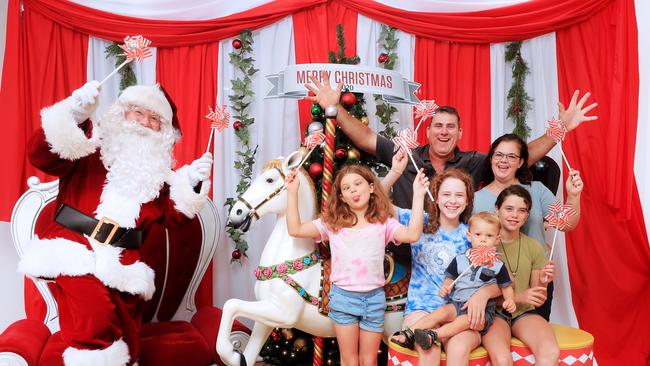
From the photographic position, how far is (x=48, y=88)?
15.3 feet

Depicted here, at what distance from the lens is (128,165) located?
322 cm

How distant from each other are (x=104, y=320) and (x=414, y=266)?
1.68m

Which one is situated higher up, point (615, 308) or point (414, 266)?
point (414, 266)

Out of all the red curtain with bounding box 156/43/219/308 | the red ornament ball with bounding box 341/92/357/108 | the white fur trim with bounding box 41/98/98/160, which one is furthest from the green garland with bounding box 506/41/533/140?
the white fur trim with bounding box 41/98/98/160

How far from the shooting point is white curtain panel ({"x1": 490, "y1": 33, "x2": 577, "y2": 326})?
16.5 ft

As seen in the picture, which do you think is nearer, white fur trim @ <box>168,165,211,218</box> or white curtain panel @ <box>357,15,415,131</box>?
white fur trim @ <box>168,165,211,218</box>

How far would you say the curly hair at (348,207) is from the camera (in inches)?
128

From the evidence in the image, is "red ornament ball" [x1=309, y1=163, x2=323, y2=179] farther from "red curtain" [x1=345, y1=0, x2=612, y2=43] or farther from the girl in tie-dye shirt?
"red curtain" [x1=345, y1=0, x2=612, y2=43]

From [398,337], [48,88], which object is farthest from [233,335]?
[48,88]

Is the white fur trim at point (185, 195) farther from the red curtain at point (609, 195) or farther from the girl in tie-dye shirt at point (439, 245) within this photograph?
the red curtain at point (609, 195)

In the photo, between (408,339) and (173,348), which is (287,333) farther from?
(408,339)

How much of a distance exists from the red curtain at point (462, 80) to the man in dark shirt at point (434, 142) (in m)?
1.09

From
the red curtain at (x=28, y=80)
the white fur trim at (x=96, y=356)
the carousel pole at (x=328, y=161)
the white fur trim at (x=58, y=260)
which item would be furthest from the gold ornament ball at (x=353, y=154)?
the red curtain at (x=28, y=80)

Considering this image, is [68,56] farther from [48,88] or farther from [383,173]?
[383,173]
